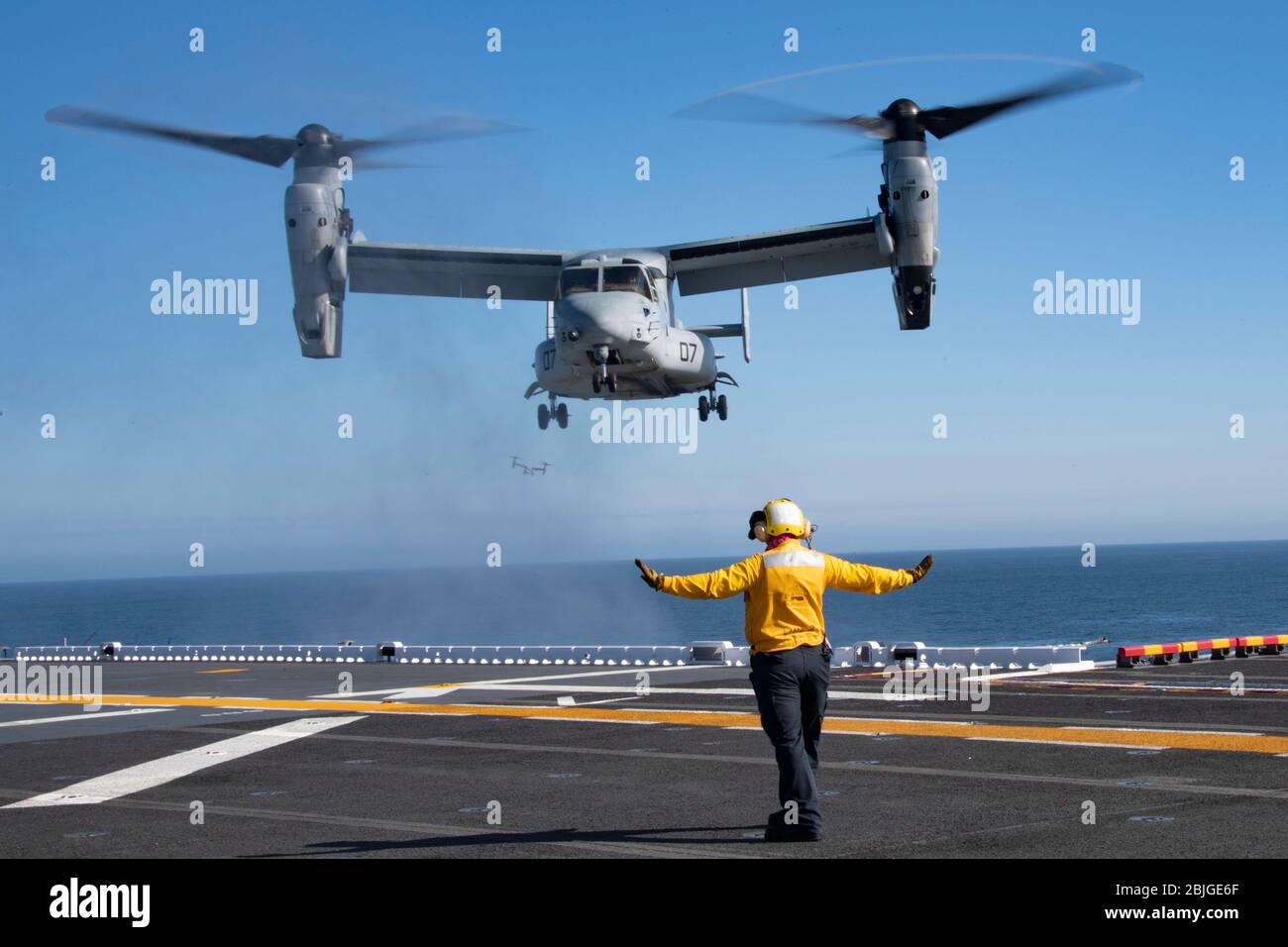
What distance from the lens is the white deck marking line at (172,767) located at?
13.1 m

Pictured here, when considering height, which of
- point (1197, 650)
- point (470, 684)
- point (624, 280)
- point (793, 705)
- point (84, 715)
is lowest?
point (470, 684)

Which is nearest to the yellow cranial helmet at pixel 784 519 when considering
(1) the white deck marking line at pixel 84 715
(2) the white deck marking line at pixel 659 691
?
(2) the white deck marking line at pixel 659 691

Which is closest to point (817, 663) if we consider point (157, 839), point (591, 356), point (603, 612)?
point (157, 839)

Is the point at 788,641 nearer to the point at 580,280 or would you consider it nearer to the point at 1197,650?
the point at 580,280

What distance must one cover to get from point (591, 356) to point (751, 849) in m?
20.4

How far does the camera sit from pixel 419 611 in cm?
17275

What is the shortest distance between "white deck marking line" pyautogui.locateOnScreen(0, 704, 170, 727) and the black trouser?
1625 centimetres

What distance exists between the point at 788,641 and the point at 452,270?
26.7 meters

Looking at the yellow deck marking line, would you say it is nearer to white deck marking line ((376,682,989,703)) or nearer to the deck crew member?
white deck marking line ((376,682,989,703))

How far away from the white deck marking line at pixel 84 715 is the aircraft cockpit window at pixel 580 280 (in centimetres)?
1210

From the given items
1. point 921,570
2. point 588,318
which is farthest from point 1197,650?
point 921,570

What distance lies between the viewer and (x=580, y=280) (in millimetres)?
29625

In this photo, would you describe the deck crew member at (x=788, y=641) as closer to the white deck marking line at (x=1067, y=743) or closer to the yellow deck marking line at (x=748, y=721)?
the white deck marking line at (x=1067, y=743)
